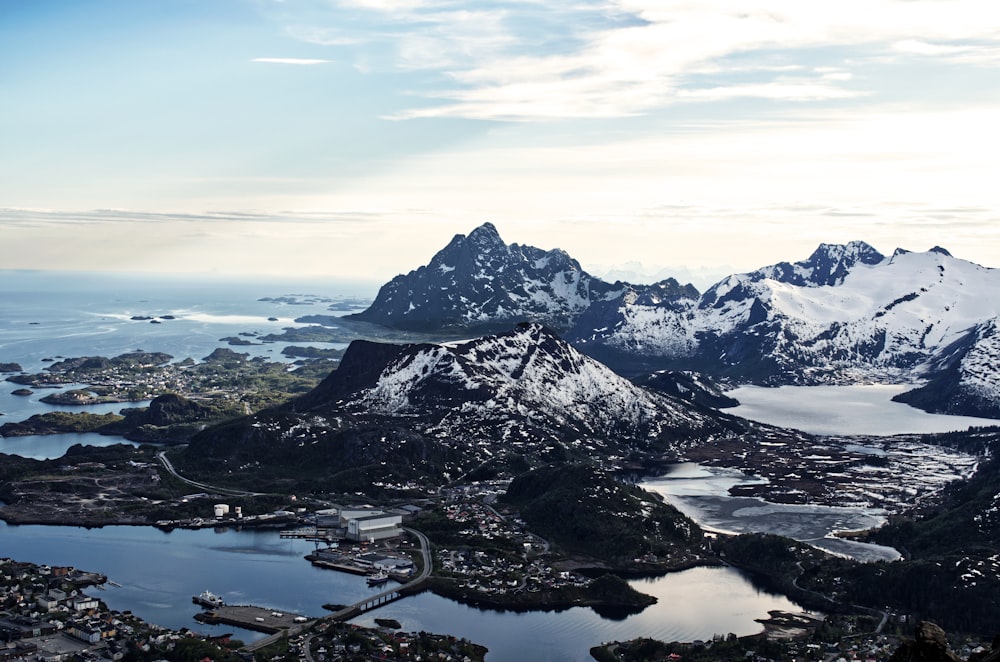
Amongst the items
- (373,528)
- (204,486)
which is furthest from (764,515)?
(204,486)

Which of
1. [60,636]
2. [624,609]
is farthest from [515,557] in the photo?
[60,636]

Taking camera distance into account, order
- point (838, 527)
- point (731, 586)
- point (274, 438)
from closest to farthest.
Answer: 1. point (731, 586)
2. point (838, 527)
3. point (274, 438)

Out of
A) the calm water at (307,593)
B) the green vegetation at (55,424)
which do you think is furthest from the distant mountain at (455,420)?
the green vegetation at (55,424)

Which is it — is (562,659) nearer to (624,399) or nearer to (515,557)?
(515,557)

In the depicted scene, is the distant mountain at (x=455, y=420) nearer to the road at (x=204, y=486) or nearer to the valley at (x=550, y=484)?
the valley at (x=550, y=484)

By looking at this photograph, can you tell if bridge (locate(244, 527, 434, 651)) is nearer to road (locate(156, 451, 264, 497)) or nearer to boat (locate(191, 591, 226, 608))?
boat (locate(191, 591, 226, 608))

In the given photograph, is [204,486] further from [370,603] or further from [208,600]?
[370,603]
